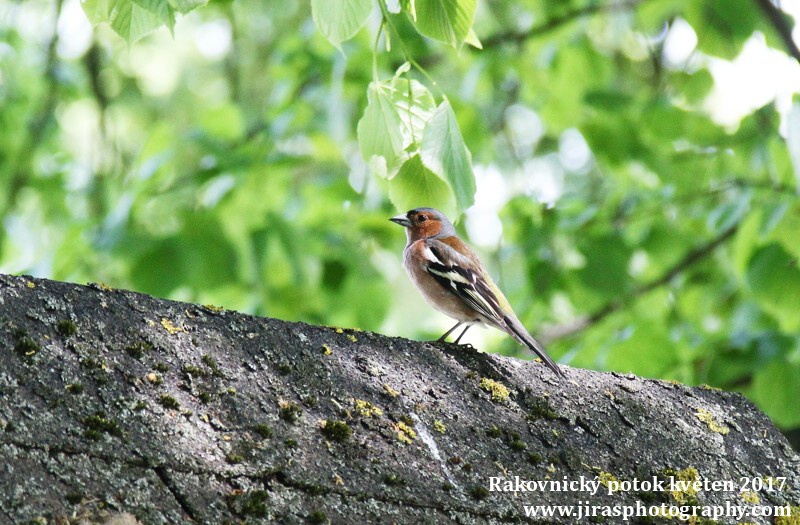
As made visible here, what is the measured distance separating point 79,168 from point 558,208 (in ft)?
22.1

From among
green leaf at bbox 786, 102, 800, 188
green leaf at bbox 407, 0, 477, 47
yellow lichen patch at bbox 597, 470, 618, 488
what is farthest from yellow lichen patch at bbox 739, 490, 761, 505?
green leaf at bbox 786, 102, 800, 188

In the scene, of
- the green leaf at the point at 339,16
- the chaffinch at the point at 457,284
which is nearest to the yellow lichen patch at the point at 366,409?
the green leaf at the point at 339,16

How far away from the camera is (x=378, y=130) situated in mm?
3504

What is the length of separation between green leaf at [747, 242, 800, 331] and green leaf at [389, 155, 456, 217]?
190 inches

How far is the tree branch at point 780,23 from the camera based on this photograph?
7.10 m

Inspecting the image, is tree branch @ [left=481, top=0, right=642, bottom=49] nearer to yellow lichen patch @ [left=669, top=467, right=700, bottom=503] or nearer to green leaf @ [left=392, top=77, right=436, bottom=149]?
green leaf @ [left=392, top=77, right=436, bottom=149]

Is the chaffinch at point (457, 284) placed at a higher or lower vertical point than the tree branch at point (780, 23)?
lower

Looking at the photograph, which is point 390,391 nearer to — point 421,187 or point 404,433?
point 404,433

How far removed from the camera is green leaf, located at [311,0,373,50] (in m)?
3.13

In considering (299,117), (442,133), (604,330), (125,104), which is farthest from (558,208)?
(125,104)

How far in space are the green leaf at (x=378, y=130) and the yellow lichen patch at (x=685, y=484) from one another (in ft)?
5.07

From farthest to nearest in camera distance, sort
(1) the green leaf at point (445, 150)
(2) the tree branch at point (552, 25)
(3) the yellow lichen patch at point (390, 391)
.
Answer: (2) the tree branch at point (552, 25) < (1) the green leaf at point (445, 150) < (3) the yellow lichen patch at point (390, 391)

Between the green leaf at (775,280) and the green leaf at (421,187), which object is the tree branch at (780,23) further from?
the green leaf at (421,187)

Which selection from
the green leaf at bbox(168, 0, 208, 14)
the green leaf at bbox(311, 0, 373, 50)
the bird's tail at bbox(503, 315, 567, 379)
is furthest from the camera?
the bird's tail at bbox(503, 315, 567, 379)
